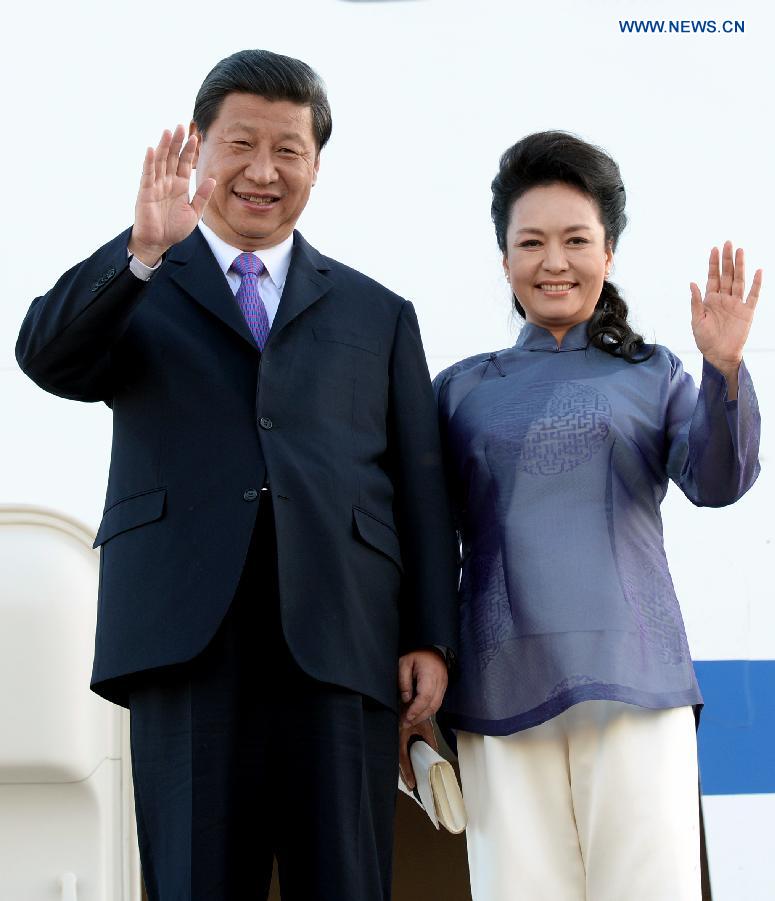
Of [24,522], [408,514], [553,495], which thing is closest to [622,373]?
[553,495]

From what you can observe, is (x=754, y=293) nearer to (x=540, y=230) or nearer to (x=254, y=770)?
(x=540, y=230)

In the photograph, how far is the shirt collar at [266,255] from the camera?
7.12 feet

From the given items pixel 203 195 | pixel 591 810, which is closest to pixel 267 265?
pixel 203 195

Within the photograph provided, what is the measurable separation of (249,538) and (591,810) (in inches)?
23.6

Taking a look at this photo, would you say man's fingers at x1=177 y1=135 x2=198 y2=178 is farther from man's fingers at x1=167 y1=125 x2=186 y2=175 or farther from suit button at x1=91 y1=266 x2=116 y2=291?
suit button at x1=91 y1=266 x2=116 y2=291

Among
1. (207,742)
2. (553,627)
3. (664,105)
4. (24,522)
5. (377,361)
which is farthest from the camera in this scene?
(664,105)

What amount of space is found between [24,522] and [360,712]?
Answer: 0.80 meters

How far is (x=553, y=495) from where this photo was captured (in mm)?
2072

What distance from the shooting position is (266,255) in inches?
86.4

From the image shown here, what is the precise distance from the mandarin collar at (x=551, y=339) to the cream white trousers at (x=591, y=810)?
1.96 ft

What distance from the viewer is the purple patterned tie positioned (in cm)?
208

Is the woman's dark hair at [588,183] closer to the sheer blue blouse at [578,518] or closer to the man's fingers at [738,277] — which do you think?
the sheer blue blouse at [578,518]

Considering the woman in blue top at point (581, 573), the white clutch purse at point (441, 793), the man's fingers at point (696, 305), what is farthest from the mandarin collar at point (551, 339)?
the white clutch purse at point (441, 793)

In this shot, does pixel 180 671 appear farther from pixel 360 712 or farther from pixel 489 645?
pixel 489 645
